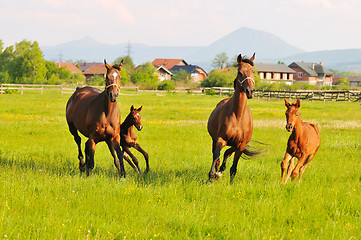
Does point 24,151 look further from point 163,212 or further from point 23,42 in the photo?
point 23,42

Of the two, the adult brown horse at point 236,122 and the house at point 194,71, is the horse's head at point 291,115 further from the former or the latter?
the house at point 194,71

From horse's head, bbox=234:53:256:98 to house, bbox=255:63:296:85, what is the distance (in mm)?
132749

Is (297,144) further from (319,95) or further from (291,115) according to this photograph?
(319,95)

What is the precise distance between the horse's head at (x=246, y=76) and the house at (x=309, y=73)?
14534cm

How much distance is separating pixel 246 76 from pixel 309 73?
148 m

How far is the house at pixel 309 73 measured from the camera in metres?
147

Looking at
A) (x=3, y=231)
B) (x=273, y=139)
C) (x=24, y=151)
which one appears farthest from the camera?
(x=273, y=139)

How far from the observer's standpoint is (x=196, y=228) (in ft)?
18.6

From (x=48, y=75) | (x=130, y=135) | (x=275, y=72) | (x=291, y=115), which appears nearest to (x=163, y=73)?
(x=275, y=72)

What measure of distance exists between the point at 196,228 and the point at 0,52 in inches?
4031

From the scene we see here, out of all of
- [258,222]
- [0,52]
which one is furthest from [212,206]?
[0,52]

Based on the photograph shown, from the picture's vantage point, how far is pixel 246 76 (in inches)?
293

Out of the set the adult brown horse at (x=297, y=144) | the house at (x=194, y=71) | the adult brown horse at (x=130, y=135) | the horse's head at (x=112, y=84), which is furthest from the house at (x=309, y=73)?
the horse's head at (x=112, y=84)

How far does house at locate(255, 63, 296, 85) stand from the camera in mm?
139238
